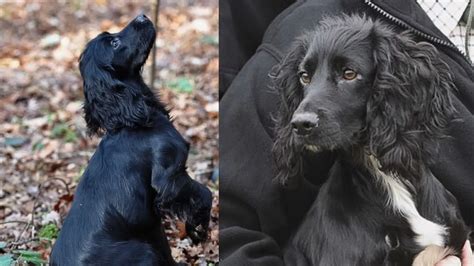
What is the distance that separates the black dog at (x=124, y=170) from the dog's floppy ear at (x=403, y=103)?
781 mm

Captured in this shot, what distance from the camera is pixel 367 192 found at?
302 cm

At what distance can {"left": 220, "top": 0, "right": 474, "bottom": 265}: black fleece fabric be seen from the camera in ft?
10.3

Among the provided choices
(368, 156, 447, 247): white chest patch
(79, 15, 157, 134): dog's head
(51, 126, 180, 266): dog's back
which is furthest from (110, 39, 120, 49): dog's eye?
(368, 156, 447, 247): white chest patch

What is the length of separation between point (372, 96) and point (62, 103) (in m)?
6.32

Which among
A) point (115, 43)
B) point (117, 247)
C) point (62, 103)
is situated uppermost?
point (115, 43)

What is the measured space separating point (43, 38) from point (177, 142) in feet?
30.8

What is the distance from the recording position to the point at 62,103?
8727 mm

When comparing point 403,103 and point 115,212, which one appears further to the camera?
point 115,212

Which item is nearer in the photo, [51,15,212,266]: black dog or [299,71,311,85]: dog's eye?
[299,71,311,85]: dog's eye

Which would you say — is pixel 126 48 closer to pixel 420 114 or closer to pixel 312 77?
pixel 312 77

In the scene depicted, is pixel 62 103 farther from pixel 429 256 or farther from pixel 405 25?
pixel 429 256

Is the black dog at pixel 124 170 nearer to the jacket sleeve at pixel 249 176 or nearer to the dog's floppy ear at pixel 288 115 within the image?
the jacket sleeve at pixel 249 176

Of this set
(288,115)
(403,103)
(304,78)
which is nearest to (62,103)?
(288,115)

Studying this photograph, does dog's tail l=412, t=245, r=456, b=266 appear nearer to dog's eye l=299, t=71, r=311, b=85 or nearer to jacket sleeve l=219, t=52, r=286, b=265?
jacket sleeve l=219, t=52, r=286, b=265
